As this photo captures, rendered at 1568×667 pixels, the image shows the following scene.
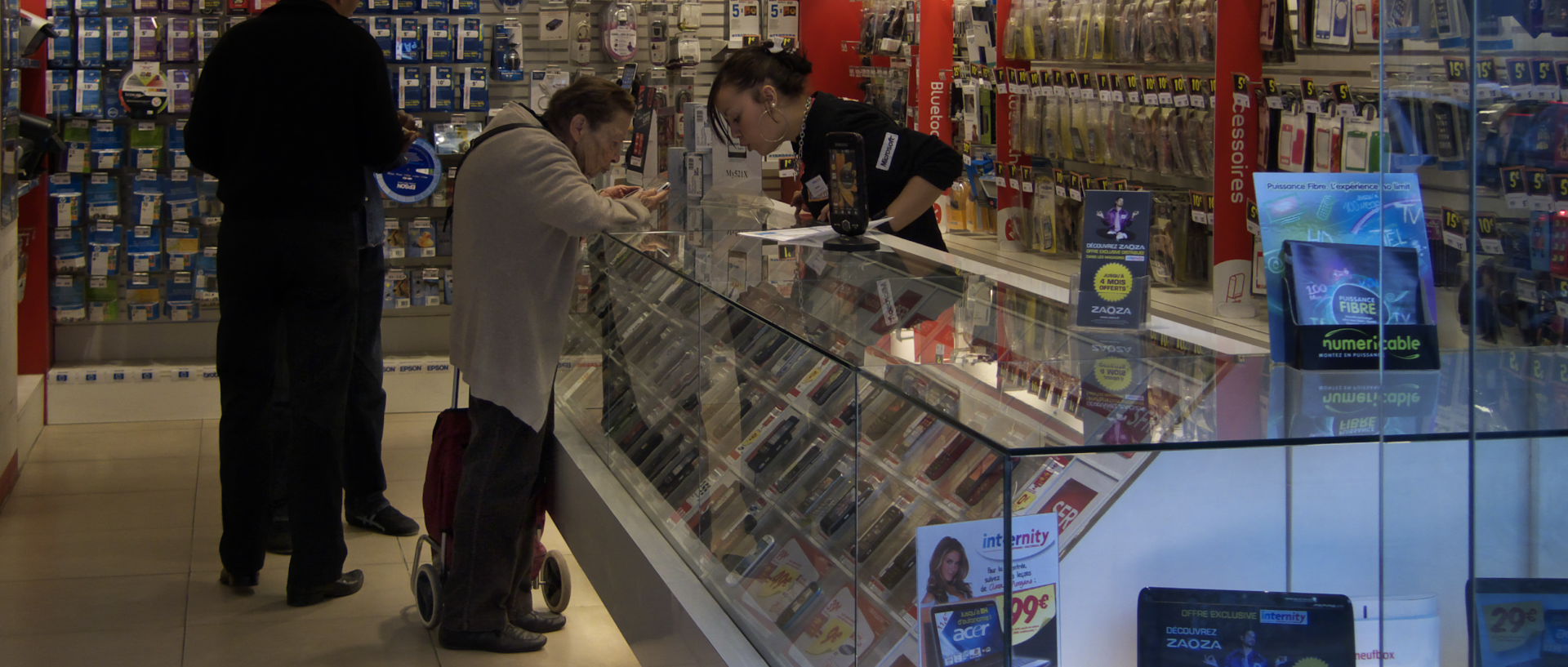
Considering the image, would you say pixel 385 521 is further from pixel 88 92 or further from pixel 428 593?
pixel 88 92

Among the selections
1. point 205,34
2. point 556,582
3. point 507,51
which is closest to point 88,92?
point 205,34

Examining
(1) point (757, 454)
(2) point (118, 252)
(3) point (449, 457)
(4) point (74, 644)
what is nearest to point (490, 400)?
(3) point (449, 457)

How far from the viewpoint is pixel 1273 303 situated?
1858mm

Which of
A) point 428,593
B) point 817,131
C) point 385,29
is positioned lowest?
point 428,593

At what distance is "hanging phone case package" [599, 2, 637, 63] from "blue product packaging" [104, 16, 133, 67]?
2196 mm

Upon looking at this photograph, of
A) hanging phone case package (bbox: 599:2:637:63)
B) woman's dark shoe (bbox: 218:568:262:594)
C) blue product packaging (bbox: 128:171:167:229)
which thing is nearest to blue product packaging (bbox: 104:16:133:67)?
blue product packaging (bbox: 128:171:167:229)

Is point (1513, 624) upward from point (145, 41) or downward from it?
downward

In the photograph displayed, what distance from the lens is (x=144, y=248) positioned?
645 cm

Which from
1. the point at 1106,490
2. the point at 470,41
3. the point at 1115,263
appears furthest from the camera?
the point at 470,41

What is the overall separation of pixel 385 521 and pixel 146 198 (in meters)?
2.72

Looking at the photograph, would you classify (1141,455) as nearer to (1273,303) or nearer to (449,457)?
(1273,303)

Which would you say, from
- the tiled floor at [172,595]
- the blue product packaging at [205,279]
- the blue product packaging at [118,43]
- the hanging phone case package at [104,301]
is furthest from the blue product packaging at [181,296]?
the tiled floor at [172,595]

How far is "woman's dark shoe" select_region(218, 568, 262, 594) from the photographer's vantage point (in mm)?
3949

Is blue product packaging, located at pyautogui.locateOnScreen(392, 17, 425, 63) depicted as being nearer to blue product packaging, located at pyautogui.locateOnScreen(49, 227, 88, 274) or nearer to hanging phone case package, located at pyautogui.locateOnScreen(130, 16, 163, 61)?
hanging phone case package, located at pyautogui.locateOnScreen(130, 16, 163, 61)
